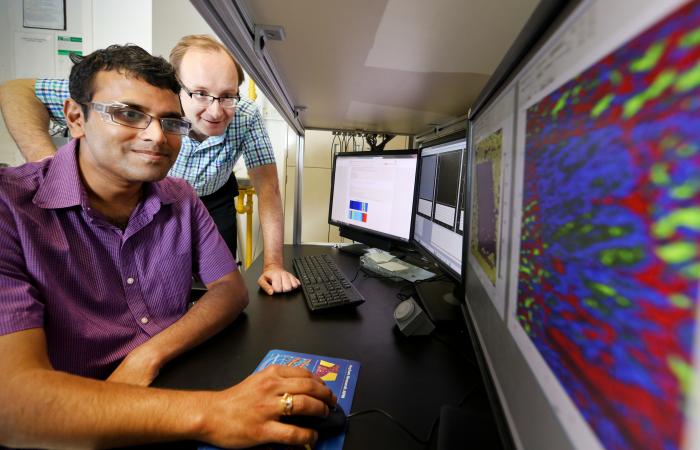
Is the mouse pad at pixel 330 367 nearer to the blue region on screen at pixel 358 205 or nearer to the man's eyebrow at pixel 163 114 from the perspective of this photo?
the man's eyebrow at pixel 163 114

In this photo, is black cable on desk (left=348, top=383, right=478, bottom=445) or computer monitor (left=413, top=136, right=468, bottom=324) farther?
computer monitor (left=413, top=136, right=468, bottom=324)

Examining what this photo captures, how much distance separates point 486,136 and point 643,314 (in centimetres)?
47

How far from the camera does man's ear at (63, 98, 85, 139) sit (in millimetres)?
792

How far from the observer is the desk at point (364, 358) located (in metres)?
0.52

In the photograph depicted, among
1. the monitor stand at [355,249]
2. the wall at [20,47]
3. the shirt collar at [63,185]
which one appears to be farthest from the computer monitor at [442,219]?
the wall at [20,47]

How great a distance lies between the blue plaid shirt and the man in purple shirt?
42 cm

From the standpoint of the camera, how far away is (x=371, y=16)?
67cm

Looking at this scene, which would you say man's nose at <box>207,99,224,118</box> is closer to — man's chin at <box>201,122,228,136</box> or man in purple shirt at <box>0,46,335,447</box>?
man's chin at <box>201,122,228,136</box>

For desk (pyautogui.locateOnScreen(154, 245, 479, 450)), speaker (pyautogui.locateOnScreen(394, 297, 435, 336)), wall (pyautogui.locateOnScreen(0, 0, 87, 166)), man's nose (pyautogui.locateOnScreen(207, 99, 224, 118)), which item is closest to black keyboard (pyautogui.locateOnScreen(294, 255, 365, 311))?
desk (pyautogui.locateOnScreen(154, 245, 479, 450))

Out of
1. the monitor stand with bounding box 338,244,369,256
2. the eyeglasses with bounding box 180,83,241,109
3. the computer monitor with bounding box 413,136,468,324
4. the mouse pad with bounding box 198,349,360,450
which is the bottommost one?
the mouse pad with bounding box 198,349,360,450

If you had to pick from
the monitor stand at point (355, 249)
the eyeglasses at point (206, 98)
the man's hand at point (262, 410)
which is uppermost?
the eyeglasses at point (206, 98)

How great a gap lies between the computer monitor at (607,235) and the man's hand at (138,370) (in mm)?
606

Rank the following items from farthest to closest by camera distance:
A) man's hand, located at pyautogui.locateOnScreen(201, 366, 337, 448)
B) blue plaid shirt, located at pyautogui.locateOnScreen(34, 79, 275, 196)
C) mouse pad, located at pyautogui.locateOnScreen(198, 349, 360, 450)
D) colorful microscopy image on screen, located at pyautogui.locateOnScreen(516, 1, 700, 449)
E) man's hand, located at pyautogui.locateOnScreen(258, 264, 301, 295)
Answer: blue plaid shirt, located at pyautogui.locateOnScreen(34, 79, 275, 196), man's hand, located at pyautogui.locateOnScreen(258, 264, 301, 295), mouse pad, located at pyautogui.locateOnScreen(198, 349, 360, 450), man's hand, located at pyautogui.locateOnScreen(201, 366, 337, 448), colorful microscopy image on screen, located at pyautogui.locateOnScreen(516, 1, 700, 449)

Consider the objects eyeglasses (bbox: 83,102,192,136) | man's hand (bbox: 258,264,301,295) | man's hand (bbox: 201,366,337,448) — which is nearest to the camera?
man's hand (bbox: 201,366,337,448)
